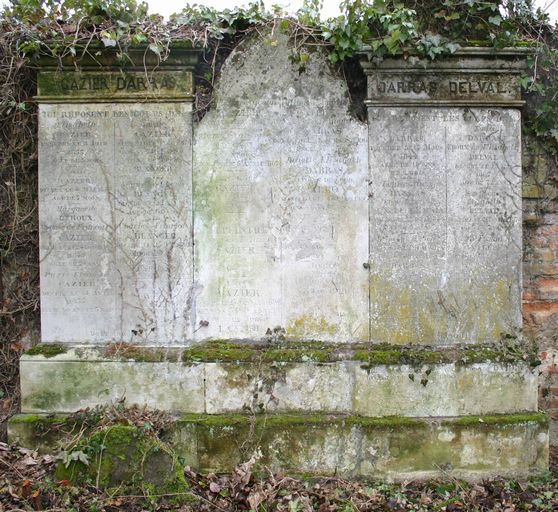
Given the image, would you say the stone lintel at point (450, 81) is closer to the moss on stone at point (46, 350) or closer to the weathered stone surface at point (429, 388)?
the weathered stone surface at point (429, 388)

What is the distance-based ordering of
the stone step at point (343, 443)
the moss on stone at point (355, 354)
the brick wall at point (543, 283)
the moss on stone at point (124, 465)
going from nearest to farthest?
1. the moss on stone at point (124, 465)
2. the stone step at point (343, 443)
3. the moss on stone at point (355, 354)
4. the brick wall at point (543, 283)

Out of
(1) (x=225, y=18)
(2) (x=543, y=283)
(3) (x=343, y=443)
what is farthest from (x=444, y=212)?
(1) (x=225, y=18)

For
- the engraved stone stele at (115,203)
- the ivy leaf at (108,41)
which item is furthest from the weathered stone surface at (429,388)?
the ivy leaf at (108,41)

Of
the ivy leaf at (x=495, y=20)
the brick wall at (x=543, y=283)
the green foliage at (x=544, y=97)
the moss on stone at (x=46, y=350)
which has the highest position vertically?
the ivy leaf at (x=495, y=20)

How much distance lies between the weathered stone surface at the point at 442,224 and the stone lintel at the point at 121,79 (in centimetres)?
165

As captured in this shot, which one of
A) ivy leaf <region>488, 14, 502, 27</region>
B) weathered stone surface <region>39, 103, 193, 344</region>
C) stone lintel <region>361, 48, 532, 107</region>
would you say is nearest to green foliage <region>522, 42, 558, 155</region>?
stone lintel <region>361, 48, 532, 107</region>

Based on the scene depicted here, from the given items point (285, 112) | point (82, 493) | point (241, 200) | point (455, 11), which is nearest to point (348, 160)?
point (285, 112)

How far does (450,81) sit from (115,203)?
3055 mm

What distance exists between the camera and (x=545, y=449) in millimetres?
4395

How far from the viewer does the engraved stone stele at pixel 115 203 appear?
4555 millimetres

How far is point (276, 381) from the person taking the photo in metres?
4.43

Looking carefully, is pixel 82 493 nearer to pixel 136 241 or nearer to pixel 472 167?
pixel 136 241

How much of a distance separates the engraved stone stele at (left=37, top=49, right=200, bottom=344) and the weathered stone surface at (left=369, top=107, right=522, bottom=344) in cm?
169

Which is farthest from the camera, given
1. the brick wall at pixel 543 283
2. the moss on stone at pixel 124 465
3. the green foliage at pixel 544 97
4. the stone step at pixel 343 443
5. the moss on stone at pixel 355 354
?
the brick wall at pixel 543 283
